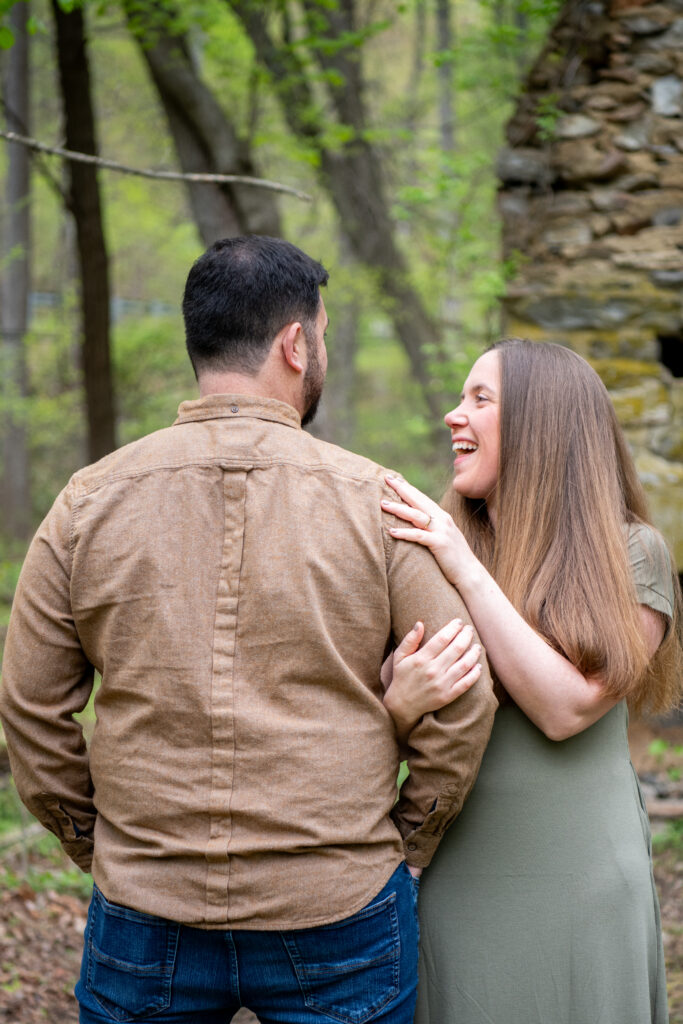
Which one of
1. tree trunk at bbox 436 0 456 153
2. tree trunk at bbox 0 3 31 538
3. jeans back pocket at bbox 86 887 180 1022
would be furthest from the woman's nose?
tree trunk at bbox 0 3 31 538

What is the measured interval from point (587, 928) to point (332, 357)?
13519mm

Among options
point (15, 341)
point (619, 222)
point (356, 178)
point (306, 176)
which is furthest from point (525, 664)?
point (15, 341)

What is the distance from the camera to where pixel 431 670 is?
70.2 inches

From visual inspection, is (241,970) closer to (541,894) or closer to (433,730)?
(433,730)

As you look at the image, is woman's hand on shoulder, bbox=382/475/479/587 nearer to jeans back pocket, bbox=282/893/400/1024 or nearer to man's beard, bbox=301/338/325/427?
man's beard, bbox=301/338/325/427

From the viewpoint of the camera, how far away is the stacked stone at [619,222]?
17.0 feet

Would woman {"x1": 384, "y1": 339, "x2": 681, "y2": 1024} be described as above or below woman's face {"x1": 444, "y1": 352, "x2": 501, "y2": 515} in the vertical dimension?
below

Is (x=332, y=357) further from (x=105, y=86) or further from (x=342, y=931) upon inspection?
(x=342, y=931)

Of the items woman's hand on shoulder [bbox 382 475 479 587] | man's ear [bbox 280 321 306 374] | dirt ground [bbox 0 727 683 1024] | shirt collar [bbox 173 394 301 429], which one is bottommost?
dirt ground [bbox 0 727 683 1024]

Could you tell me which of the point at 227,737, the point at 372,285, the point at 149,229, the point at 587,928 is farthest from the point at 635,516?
the point at 149,229

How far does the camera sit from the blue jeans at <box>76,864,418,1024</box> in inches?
68.4

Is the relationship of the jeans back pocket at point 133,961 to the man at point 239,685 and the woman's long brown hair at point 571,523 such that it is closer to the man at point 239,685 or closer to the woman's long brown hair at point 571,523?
the man at point 239,685

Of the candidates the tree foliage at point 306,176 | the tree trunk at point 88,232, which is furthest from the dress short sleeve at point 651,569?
the tree trunk at point 88,232

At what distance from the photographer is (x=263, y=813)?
1692mm
